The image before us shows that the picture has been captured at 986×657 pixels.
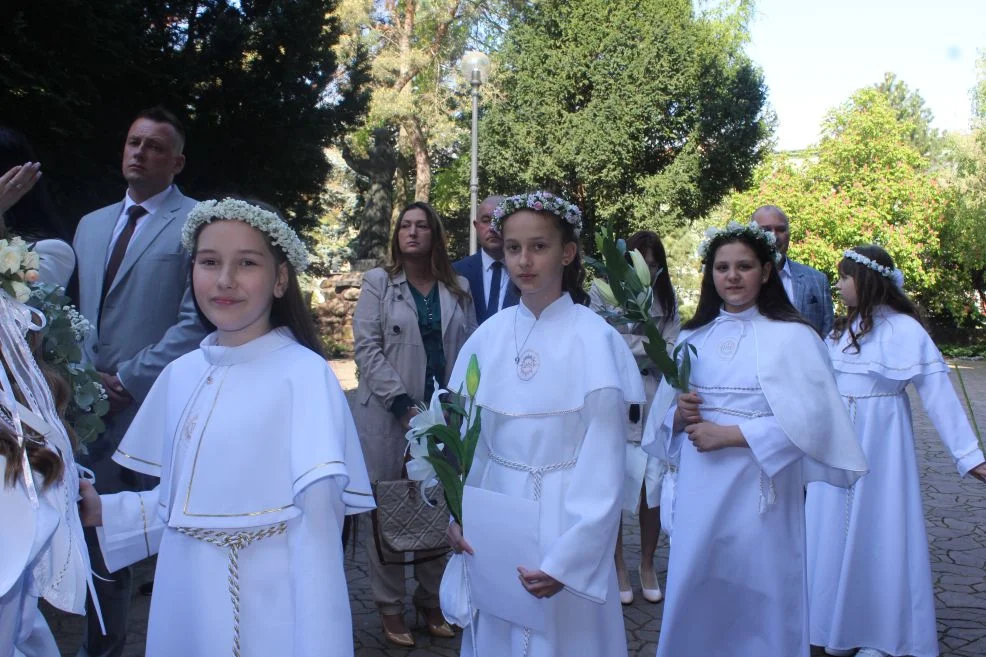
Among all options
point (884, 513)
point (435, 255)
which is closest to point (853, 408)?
point (884, 513)

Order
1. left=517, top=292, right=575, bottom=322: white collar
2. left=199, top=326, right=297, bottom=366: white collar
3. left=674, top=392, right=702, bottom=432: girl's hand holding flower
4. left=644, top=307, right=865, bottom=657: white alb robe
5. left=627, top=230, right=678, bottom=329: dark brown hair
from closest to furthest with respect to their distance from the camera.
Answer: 1. left=199, top=326, right=297, bottom=366: white collar
2. left=517, top=292, right=575, bottom=322: white collar
3. left=644, top=307, right=865, bottom=657: white alb robe
4. left=674, top=392, right=702, bottom=432: girl's hand holding flower
5. left=627, top=230, right=678, bottom=329: dark brown hair

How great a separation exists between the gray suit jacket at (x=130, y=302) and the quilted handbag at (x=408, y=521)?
1129mm

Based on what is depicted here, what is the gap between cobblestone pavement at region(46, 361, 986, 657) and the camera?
456cm

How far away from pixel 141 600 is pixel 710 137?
24.2 meters

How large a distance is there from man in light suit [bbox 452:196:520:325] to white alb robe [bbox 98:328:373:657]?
2.94 meters

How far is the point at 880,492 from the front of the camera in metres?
4.79

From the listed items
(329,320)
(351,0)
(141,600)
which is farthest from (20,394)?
(351,0)

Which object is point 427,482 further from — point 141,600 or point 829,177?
point 829,177

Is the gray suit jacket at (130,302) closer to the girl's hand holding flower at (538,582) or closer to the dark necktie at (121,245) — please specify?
the dark necktie at (121,245)

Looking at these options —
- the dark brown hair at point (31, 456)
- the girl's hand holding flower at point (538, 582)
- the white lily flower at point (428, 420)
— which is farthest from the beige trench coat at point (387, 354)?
the dark brown hair at point (31, 456)

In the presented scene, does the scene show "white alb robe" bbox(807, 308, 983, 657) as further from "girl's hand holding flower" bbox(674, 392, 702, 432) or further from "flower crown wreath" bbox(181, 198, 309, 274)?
"flower crown wreath" bbox(181, 198, 309, 274)

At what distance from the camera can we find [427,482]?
3.13 m

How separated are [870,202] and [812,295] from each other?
22.9m

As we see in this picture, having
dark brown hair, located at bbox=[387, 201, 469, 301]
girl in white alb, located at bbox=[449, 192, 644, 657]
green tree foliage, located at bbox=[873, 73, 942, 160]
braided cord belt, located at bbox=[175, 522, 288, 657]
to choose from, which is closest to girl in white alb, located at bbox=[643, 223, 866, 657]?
girl in white alb, located at bbox=[449, 192, 644, 657]
